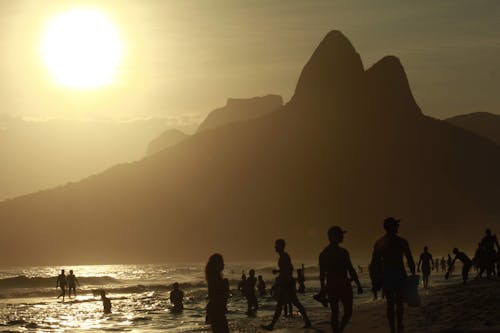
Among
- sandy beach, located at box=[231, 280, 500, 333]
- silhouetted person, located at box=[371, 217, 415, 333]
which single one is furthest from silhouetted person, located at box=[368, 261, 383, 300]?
sandy beach, located at box=[231, 280, 500, 333]

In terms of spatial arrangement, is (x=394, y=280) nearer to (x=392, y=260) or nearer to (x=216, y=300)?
(x=392, y=260)

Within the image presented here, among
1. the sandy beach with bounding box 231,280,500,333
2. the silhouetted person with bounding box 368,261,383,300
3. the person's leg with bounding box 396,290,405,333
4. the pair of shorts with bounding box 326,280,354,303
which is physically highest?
the silhouetted person with bounding box 368,261,383,300

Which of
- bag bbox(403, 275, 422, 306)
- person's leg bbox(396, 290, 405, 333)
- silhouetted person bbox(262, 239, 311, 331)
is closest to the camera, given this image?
bag bbox(403, 275, 422, 306)

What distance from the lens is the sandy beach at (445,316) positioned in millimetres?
17188

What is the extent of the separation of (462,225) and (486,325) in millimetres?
181531

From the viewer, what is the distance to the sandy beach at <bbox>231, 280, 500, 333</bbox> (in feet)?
56.4

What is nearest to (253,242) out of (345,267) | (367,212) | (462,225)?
(367,212)

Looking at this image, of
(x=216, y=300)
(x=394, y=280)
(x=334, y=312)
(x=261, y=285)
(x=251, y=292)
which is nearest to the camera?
(x=216, y=300)

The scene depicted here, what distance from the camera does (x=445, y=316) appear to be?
61.4 ft

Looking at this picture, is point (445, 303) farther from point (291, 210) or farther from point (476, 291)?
point (291, 210)

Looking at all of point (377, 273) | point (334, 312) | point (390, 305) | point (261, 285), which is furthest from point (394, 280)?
point (261, 285)

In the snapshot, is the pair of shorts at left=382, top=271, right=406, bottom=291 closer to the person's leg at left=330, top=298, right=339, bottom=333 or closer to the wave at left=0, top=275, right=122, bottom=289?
the person's leg at left=330, top=298, right=339, bottom=333

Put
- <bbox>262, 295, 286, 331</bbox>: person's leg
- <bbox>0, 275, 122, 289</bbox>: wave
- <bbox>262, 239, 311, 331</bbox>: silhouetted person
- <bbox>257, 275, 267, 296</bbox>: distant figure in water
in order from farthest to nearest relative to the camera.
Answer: <bbox>0, 275, 122, 289</bbox>: wave < <bbox>257, 275, 267, 296</bbox>: distant figure in water < <bbox>262, 239, 311, 331</bbox>: silhouetted person < <bbox>262, 295, 286, 331</bbox>: person's leg

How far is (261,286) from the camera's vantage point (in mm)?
40344
